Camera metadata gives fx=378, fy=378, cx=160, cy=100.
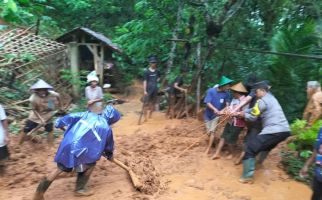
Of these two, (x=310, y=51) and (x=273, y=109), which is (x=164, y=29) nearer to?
(x=310, y=51)

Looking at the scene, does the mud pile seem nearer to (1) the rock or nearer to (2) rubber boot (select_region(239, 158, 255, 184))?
(1) the rock

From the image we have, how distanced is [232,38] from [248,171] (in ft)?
15.9

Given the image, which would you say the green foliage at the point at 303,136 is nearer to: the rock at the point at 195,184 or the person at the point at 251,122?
the person at the point at 251,122

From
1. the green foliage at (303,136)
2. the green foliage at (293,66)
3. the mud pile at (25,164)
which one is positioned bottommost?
the mud pile at (25,164)

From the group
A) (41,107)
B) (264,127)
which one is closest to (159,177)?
(264,127)

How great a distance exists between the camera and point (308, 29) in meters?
8.15

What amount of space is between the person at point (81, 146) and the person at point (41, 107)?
86.6 inches

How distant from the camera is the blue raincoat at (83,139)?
16.5 ft

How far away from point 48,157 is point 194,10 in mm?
5825

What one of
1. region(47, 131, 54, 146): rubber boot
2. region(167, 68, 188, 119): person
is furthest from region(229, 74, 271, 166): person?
region(167, 68, 188, 119): person

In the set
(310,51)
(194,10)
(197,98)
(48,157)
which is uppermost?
(194,10)

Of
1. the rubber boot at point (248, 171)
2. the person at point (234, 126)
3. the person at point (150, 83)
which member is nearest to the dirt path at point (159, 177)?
the rubber boot at point (248, 171)

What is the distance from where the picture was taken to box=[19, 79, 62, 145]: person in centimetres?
729

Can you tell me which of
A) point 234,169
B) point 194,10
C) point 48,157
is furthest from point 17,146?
point 194,10
